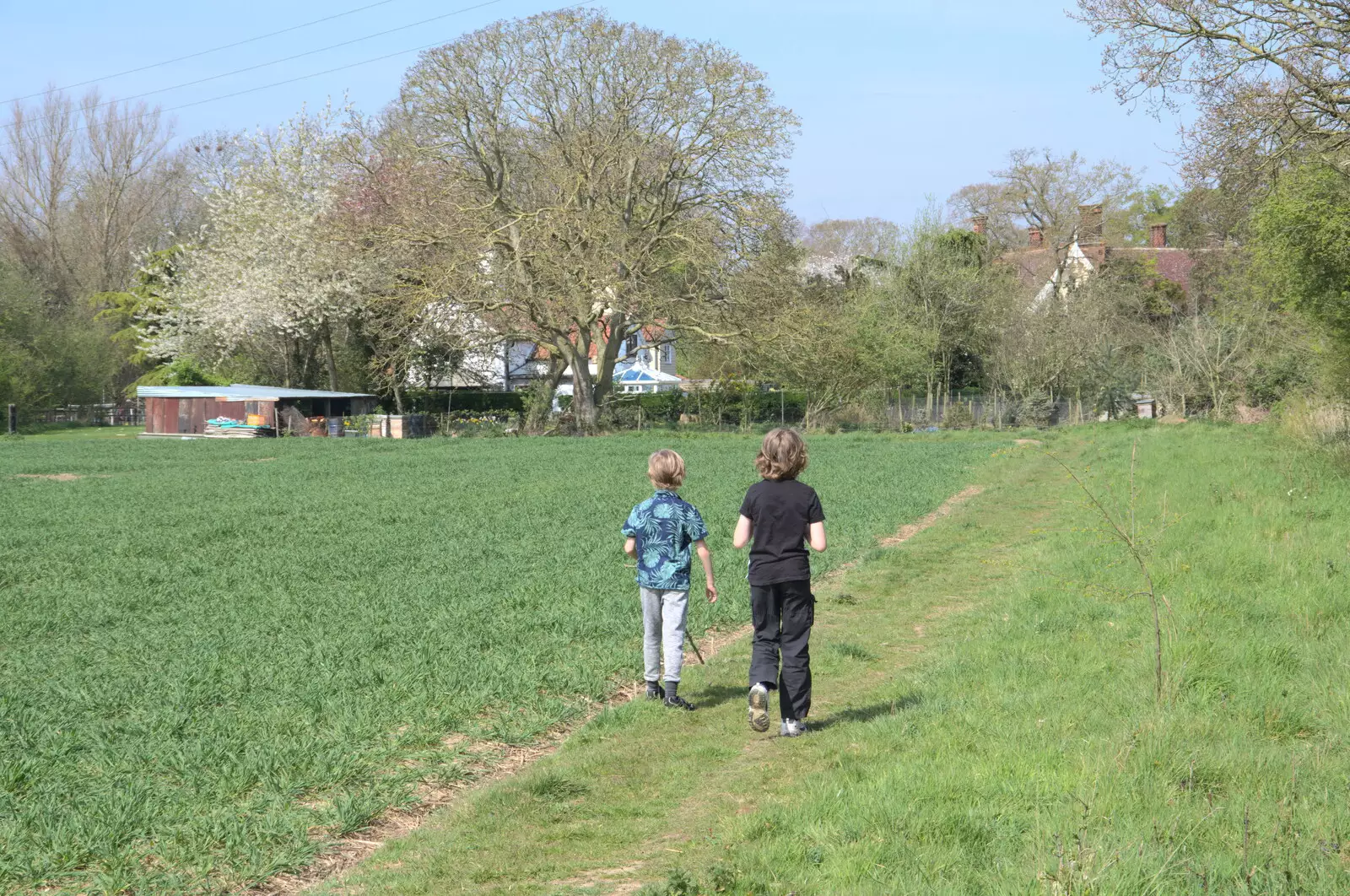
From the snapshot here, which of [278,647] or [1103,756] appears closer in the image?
[1103,756]

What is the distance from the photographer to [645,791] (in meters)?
6.33

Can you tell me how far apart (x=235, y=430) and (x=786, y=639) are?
4933cm

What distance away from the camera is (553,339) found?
4803 centimetres

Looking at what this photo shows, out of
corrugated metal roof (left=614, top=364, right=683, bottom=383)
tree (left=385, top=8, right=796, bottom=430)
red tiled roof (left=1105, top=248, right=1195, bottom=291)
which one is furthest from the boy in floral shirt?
corrugated metal roof (left=614, top=364, right=683, bottom=383)

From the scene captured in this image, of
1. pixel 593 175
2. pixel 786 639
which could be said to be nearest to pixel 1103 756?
pixel 786 639

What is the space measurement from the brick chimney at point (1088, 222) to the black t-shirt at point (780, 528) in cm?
6499

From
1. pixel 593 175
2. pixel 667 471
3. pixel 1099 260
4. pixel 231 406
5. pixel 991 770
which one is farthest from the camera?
pixel 1099 260

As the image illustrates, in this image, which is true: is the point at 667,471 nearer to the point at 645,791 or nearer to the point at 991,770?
the point at 645,791

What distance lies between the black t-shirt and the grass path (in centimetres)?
102

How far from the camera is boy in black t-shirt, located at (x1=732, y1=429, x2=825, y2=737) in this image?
7070mm

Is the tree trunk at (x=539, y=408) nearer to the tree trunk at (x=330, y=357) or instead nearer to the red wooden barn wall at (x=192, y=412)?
the red wooden barn wall at (x=192, y=412)

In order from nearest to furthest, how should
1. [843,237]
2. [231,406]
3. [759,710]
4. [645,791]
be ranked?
1. [645,791]
2. [759,710]
3. [231,406]
4. [843,237]

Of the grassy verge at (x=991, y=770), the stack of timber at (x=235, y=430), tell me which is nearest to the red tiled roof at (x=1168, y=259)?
the stack of timber at (x=235, y=430)

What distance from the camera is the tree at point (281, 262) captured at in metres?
55.4
